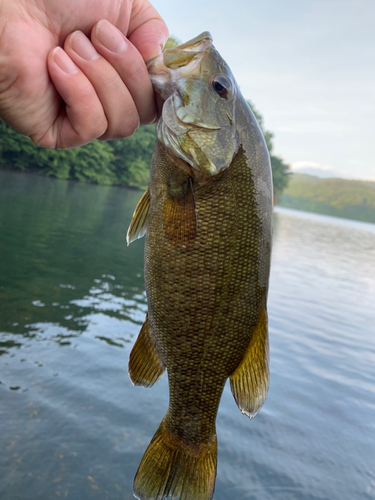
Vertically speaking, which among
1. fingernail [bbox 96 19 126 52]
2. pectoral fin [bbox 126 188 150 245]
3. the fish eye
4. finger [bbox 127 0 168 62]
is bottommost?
pectoral fin [bbox 126 188 150 245]

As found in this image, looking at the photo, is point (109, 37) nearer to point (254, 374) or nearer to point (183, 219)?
point (183, 219)

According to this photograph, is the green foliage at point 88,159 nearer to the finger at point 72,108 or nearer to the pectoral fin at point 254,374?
the finger at point 72,108

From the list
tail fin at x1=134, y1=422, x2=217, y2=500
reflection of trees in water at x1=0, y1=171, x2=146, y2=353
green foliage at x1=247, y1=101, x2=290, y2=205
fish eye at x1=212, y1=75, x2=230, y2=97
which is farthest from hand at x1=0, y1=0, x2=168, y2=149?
green foliage at x1=247, y1=101, x2=290, y2=205

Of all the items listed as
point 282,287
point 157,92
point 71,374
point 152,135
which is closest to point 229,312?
point 157,92

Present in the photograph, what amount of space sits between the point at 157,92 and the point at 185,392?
176 centimetres

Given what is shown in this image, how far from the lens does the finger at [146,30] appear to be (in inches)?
90.5

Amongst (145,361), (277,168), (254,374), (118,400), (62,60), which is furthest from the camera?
(277,168)

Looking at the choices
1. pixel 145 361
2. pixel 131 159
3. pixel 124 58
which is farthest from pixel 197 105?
pixel 131 159

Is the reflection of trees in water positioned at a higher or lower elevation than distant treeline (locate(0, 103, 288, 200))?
lower

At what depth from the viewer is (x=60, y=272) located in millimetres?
12375

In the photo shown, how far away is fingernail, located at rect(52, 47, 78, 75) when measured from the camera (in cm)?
202

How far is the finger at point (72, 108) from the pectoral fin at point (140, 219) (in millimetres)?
468

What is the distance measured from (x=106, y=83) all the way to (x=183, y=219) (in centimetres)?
81

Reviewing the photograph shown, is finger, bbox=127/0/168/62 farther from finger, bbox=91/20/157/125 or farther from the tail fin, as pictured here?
the tail fin
